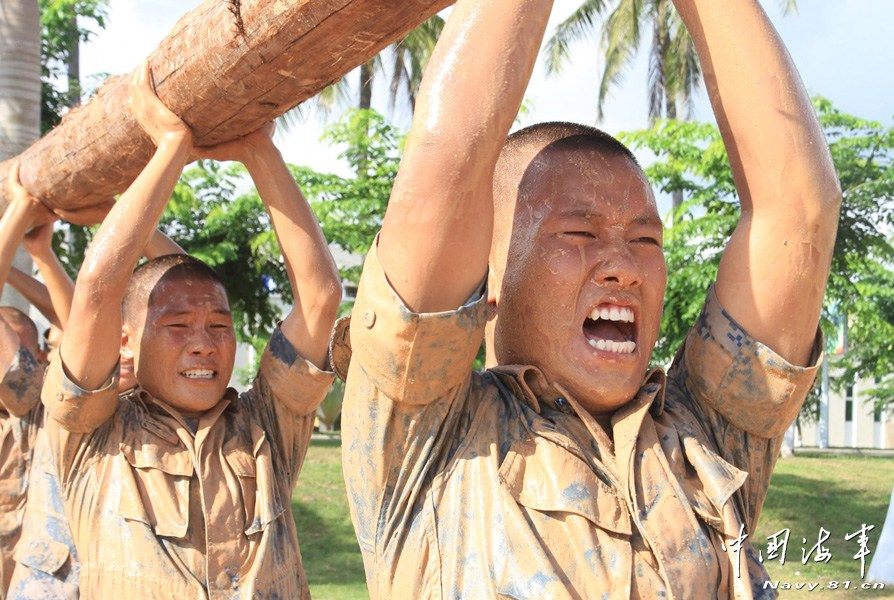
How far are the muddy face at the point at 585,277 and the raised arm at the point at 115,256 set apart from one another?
1.79 m

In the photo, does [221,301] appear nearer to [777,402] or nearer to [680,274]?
[777,402]

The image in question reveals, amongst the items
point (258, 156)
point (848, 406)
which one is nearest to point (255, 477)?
point (258, 156)

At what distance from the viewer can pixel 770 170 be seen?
2.13 meters

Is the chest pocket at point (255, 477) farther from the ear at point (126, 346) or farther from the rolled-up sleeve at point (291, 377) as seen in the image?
the ear at point (126, 346)

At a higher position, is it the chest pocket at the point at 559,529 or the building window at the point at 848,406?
the chest pocket at the point at 559,529

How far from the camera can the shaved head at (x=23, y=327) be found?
608 centimetres

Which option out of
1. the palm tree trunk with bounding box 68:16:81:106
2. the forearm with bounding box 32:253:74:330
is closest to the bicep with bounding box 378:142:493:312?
the forearm with bounding box 32:253:74:330

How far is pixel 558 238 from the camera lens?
86.4 inches

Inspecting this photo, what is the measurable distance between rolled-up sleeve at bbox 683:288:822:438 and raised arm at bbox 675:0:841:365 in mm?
35

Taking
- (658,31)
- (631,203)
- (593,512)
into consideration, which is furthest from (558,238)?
(658,31)

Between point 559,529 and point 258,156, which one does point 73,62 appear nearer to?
point 258,156

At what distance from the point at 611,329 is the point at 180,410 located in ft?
7.67

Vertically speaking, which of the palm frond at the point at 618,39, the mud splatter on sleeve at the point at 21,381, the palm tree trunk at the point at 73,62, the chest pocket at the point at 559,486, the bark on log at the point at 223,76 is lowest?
the mud splatter on sleeve at the point at 21,381

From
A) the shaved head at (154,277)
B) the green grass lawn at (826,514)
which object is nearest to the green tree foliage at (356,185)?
the green grass lawn at (826,514)
